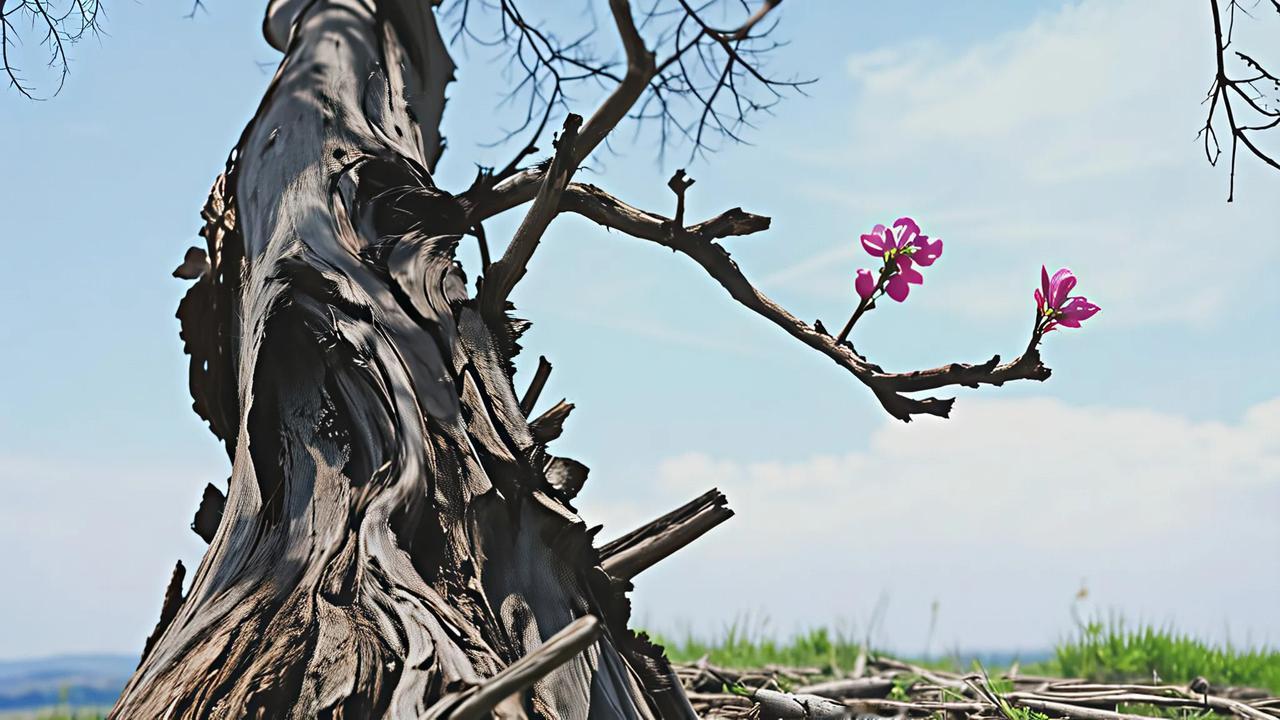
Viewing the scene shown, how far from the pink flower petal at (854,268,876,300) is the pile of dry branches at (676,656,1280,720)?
1.12m

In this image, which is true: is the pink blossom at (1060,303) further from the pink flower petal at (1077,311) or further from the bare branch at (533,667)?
the bare branch at (533,667)

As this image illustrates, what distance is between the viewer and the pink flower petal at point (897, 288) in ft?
9.26

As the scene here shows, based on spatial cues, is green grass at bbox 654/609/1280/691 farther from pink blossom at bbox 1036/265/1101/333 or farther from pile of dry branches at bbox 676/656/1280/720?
pink blossom at bbox 1036/265/1101/333

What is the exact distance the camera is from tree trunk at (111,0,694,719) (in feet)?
5.44

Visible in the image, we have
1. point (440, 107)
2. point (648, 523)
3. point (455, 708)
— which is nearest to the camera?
point (455, 708)

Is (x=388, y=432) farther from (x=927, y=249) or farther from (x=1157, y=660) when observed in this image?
(x=1157, y=660)

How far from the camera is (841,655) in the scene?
4805mm

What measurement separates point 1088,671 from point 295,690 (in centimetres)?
409

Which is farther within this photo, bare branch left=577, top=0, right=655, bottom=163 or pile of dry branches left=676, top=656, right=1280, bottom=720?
pile of dry branches left=676, top=656, right=1280, bottom=720

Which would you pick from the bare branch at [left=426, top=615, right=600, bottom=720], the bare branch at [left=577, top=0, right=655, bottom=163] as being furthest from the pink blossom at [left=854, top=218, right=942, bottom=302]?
the bare branch at [left=426, top=615, right=600, bottom=720]

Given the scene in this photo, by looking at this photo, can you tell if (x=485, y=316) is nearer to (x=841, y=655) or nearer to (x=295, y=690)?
(x=295, y=690)

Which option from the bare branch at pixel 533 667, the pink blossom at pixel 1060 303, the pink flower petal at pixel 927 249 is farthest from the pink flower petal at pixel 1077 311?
the bare branch at pixel 533 667

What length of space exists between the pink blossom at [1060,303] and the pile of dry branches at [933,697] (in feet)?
3.56

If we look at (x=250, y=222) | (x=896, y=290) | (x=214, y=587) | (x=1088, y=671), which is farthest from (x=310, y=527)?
(x=1088, y=671)
